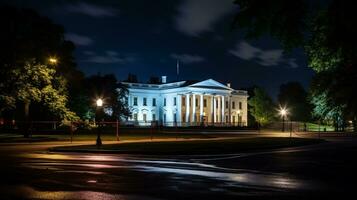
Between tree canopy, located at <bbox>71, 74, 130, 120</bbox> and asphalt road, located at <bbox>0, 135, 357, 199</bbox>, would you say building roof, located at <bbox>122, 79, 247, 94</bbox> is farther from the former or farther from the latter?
asphalt road, located at <bbox>0, 135, 357, 199</bbox>

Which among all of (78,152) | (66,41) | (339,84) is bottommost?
(78,152)

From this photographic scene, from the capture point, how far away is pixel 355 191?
12.7 metres

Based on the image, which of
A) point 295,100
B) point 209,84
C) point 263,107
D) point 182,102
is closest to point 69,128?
point 263,107

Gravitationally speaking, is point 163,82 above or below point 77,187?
above

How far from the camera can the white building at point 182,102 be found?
128 metres

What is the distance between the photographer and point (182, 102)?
429 ft

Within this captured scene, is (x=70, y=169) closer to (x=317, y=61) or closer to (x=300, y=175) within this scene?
(x=300, y=175)

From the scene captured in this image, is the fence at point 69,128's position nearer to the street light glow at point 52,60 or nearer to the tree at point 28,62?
the tree at point 28,62

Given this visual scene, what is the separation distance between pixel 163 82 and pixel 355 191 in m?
134

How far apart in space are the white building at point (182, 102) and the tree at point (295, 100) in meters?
17.7

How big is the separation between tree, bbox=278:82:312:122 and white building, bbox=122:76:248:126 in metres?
17.7

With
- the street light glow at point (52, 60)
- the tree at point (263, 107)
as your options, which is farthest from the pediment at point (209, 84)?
the street light glow at point (52, 60)

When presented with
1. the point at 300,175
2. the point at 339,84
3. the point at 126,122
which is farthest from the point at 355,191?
the point at 126,122

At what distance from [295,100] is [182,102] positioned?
3974cm
